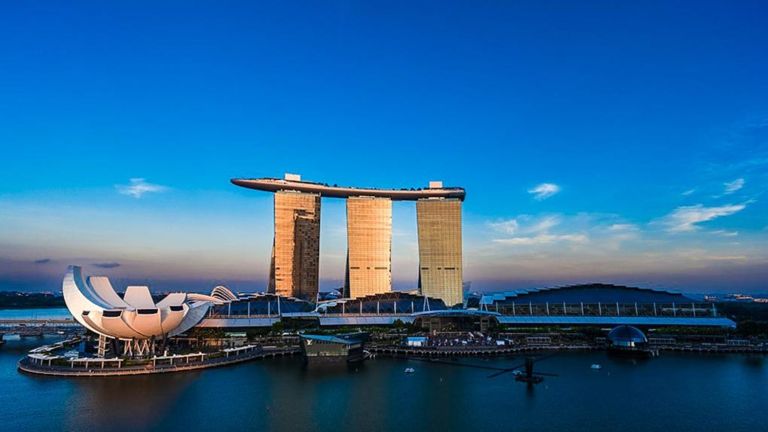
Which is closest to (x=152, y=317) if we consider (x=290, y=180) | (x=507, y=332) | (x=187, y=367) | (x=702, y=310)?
(x=187, y=367)

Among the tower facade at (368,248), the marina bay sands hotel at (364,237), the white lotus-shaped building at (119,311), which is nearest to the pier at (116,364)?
the white lotus-shaped building at (119,311)

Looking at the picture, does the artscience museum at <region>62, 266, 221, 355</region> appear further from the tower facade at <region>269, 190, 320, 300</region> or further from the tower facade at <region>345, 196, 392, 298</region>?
the tower facade at <region>345, 196, 392, 298</region>

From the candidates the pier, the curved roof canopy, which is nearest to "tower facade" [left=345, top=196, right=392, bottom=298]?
the curved roof canopy

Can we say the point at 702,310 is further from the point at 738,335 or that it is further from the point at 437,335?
the point at 437,335

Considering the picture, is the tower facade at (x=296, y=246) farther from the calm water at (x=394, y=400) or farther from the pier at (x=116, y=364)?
the calm water at (x=394, y=400)

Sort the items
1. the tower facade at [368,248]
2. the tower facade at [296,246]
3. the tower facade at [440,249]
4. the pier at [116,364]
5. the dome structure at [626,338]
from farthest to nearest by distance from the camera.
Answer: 1. the tower facade at [368,248]
2. the tower facade at [296,246]
3. the tower facade at [440,249]
4. the dome structure at [626,338]
5. the pier at [116,364]

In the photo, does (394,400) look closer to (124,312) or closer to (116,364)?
(116,364)

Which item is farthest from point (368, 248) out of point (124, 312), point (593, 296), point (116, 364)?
point (116, 364)
